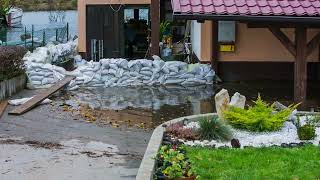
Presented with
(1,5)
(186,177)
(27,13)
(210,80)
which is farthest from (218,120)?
(27,13)

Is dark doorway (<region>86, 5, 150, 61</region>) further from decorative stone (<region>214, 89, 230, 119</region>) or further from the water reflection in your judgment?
decorative stone (<region>214, 89, 230, 119</region>)

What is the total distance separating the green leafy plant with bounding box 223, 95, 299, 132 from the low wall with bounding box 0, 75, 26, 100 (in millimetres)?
7100

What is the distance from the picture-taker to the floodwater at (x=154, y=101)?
12.9 m

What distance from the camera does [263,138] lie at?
9.27m

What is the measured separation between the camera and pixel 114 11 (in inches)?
897

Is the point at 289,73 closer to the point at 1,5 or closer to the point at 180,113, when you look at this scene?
the point at 180,113

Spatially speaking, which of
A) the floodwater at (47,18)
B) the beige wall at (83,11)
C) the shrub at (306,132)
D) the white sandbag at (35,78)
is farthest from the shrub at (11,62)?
the floodwater at (47,18)

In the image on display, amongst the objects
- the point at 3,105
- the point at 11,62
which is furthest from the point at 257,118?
the point at 11,62

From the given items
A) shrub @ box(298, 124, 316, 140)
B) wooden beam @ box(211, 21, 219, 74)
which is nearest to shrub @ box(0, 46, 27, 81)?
wooden beam @ box(211, 21, 219, 74)

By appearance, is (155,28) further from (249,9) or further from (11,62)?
(249,9)

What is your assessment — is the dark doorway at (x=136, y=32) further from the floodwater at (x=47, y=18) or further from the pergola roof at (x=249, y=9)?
the floodwater at (x=47, y=18)

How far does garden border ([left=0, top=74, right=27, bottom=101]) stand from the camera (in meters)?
15.1

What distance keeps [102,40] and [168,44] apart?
8.32 feet

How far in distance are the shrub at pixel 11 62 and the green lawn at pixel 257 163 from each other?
27.3 ft
